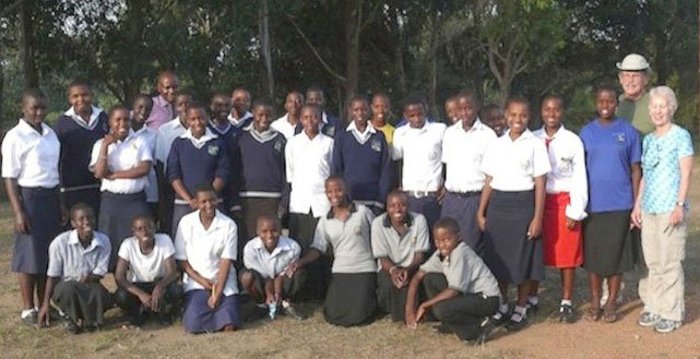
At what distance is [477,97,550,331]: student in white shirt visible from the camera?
538 centimetres

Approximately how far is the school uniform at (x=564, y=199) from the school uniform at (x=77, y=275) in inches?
120

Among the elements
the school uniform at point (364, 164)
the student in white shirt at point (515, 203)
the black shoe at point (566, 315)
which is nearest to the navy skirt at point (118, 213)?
the school uniform at point (364, 164)

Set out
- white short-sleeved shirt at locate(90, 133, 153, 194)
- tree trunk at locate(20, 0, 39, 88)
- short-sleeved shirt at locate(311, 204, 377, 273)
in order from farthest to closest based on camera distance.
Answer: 1. tree trunk at locate(20, 0, 39, 88)
2. short-sleeved shirt at locate(311, 204, 377, 273)
3. white short-sleeved shirt at locate(90, 133, 153, 194)

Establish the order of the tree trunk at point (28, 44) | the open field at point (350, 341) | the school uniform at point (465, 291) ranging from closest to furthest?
the open field at point (350, 341) < the school uniform at point (465, 291) < the tree trunk at point (28, 44)

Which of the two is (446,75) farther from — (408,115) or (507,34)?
(408,115)

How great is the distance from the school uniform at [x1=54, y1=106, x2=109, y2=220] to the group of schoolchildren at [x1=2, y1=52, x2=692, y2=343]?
10 mm

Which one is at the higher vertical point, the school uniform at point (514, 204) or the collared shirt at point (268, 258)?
the school uniform at point (514, 204)

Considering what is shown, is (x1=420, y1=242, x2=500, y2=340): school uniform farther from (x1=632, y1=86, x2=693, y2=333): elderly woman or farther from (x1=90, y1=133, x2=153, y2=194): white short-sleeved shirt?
(x1=90, y1=133, x2=153, y2=194): white short-sleeved shirt

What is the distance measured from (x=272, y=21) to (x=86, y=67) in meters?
3.87

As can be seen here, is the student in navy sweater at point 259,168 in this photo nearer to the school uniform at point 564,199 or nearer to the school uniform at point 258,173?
the school uniform at point 258,173

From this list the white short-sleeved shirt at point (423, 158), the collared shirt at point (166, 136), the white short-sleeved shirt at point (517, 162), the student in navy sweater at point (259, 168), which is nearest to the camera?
the white short-sleeved shirt at point (517, 162)

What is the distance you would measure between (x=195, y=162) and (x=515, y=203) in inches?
89.7

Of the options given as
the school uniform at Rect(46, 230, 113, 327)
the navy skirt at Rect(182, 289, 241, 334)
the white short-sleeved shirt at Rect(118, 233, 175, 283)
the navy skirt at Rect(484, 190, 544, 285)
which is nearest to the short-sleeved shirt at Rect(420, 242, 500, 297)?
the navy skirt at Rect(484, 190, 544, 285)

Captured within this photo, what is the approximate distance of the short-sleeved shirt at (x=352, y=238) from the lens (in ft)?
19.0
